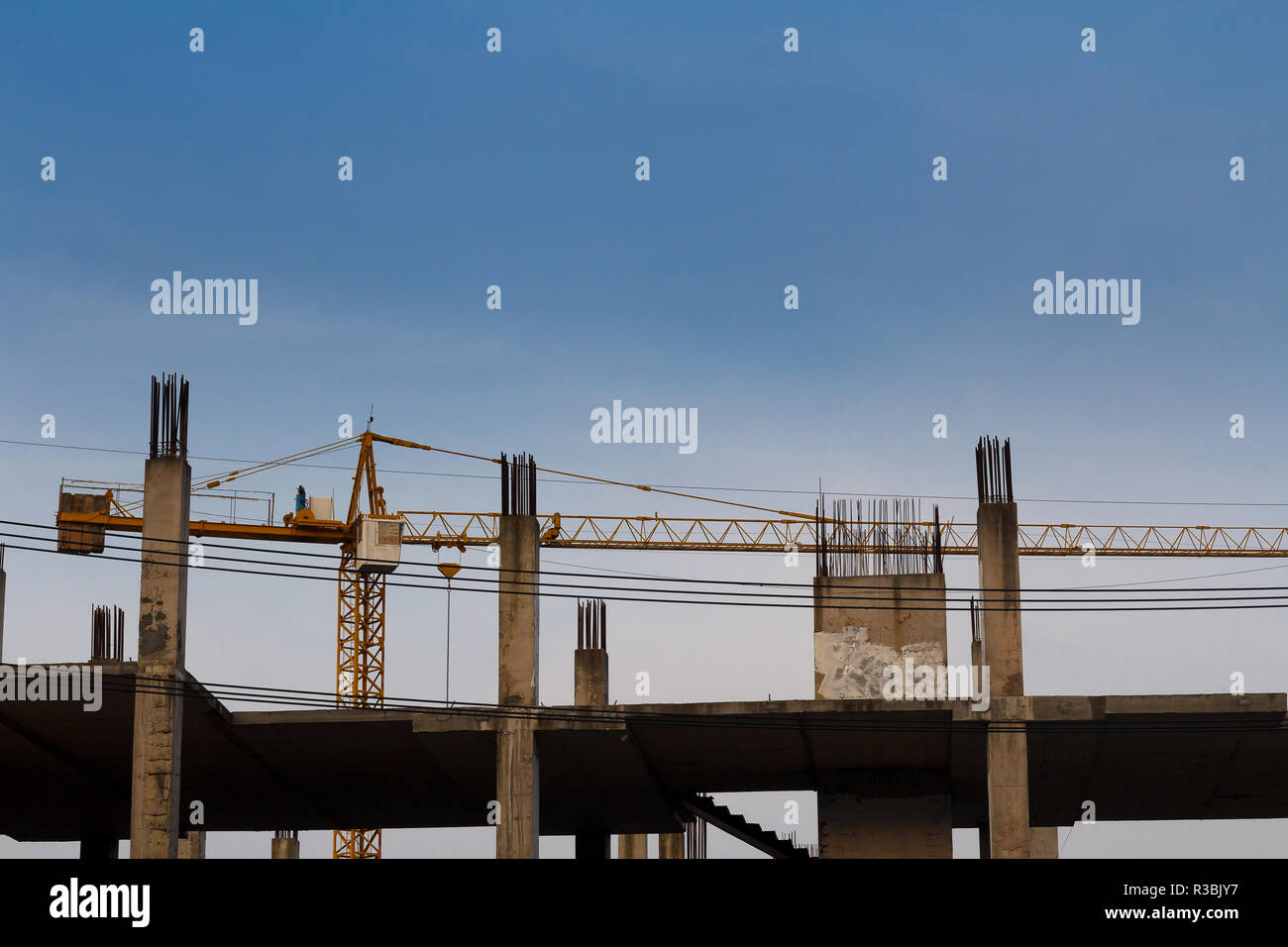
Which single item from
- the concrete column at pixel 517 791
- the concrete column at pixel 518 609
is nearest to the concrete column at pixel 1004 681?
the concrete column at pixel 517 791

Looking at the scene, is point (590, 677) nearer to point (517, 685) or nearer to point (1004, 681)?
point (517, 685)

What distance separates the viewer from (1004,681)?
27703mm

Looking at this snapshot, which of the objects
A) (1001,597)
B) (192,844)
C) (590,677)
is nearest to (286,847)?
(192,844)

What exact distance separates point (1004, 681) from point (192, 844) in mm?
21023

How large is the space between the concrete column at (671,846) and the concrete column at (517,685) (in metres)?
17.9

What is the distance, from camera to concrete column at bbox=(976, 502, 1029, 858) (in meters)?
26.7

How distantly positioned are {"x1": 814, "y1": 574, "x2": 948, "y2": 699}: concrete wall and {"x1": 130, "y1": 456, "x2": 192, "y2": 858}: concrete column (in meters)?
11.7

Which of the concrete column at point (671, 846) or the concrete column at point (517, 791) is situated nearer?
the concrete column at point (517, 791)

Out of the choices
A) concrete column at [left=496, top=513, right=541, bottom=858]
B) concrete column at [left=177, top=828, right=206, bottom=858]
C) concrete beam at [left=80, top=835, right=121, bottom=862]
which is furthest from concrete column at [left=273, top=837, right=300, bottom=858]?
concrete column at [left=496, top=513, right=541, bottom=858]

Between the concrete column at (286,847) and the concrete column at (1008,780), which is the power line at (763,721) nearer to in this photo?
the concrete column at (1008,780)

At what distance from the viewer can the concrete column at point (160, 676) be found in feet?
84.8

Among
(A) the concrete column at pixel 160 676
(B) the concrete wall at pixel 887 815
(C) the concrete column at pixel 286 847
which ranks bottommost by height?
(C) the concrete column at pixel 286 847
